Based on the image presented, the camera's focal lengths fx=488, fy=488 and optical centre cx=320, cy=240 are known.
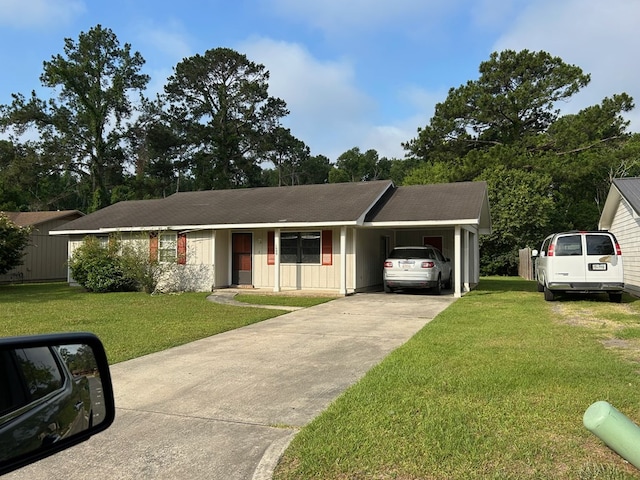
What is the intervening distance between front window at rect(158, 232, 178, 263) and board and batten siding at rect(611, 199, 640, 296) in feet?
50.0

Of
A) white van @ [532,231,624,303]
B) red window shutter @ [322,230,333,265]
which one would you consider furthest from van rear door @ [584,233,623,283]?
red window shutter @ [322,230,333,265]

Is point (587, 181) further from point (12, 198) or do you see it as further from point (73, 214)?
point (12, 198)

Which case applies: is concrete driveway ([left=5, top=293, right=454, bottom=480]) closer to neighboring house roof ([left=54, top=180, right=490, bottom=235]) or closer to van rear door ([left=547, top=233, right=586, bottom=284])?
van rear door ([left=547, top=233, right=586, bottom=284])

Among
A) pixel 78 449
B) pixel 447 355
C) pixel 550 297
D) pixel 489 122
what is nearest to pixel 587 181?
pixel 489 122

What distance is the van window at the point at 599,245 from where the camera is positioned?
12.7 m

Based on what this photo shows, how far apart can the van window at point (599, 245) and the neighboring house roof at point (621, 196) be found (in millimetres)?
1454

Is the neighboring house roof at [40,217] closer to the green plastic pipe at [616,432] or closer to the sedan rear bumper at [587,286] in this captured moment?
the sedan rear bumper at [587,286]

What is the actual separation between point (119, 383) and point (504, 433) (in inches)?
169

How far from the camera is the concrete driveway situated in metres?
A: 3.65

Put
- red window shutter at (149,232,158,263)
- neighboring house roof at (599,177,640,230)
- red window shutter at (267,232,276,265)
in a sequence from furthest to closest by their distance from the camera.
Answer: red window shutter at (267,232,276,265) < red window shutter at (149,232,158,263) < neighboring house roof at (599,177,640,230)

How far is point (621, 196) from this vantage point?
613 inches

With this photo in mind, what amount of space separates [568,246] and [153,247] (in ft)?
44.6

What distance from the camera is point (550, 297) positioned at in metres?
13.7

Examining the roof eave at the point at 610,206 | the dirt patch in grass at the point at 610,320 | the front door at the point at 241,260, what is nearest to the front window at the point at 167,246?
the front door at the point at 241,260
